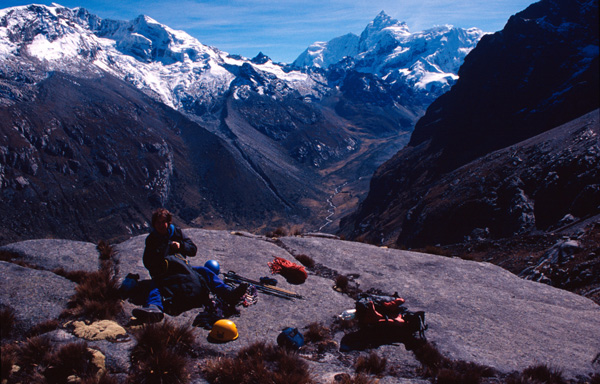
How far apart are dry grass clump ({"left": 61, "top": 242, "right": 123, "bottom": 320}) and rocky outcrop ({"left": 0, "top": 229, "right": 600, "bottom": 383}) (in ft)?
0.92

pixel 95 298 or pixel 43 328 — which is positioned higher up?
pixel 95 298

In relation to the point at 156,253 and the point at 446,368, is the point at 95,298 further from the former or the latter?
the point at 446,368

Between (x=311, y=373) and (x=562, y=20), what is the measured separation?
139 m

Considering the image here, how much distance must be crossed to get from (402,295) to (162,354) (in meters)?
6.96

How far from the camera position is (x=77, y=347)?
5.24 metres

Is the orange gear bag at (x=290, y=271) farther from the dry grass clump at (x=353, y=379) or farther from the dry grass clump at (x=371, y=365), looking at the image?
the dry grass clump at (x=353, y=379)

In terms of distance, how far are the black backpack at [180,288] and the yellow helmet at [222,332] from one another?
3.91 ft

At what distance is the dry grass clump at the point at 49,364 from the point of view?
486 centimetres

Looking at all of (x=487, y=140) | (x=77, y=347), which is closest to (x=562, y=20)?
(x=487, y=140)

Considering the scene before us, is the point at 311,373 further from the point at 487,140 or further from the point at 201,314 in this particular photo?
the point at 487,140

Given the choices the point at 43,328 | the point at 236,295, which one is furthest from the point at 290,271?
the point at 43,328

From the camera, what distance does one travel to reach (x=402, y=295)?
9898 mm

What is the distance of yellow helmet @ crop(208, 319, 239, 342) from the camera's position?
261 inches

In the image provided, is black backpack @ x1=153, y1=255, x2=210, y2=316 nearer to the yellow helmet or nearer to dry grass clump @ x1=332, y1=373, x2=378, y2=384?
the yellow helmet
